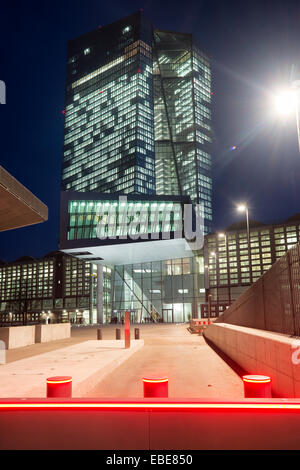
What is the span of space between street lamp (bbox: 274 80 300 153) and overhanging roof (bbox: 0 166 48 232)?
9.67 meters

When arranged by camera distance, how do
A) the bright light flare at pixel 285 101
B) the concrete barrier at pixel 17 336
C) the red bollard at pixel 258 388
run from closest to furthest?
the red bollard at pixel 258 388 < the bright light flare at pixel 285 101 < the concrete barrier at pixel 17 336

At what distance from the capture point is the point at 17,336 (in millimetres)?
19875

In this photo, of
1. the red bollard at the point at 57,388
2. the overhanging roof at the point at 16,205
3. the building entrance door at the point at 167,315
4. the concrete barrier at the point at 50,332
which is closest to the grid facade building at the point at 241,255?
the building entrance door at the point at 167,315

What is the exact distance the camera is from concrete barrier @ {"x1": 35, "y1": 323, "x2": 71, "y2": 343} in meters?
23.1

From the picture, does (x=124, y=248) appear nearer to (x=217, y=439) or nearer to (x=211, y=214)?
(x=217, y=439)

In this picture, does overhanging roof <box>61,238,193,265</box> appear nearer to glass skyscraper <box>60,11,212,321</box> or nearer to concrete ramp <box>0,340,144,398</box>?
glass skyscraper <box>60,11,212,321</box>

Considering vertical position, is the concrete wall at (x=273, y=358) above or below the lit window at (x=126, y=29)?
below

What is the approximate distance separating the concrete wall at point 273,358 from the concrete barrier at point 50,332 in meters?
14.3

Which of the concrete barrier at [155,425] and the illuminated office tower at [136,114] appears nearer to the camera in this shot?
the concrete barrier at [155,425]

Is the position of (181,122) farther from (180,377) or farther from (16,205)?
(180,377)

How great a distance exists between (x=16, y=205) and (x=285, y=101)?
35.3ft

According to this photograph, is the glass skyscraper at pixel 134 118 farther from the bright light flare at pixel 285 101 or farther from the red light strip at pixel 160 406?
the red light strip at pixel 160 406

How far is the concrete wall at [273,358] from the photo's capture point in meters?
6.07
